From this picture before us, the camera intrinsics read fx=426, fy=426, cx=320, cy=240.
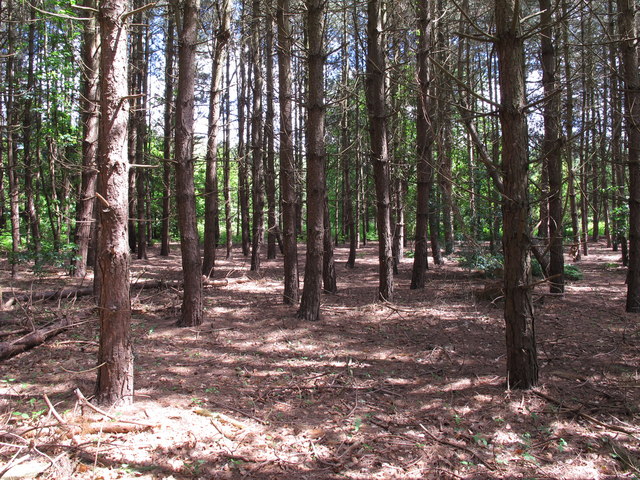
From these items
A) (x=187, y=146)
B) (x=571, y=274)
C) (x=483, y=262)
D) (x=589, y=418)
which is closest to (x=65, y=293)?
(x=187, y=146)

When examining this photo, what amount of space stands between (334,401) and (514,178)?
10.3ft

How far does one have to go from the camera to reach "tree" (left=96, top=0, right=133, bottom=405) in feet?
13.4

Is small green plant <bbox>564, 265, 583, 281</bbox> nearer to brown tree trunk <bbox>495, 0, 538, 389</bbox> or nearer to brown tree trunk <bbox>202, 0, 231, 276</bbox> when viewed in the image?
brown tree trunk <bbox>495, 0, 538, 389</bbox>

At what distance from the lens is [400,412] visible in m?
4.60

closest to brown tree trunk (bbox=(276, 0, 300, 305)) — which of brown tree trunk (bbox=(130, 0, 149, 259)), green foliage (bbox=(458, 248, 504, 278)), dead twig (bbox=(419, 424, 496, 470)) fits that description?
green foliage (bbox=(458, 248, 504, 278))

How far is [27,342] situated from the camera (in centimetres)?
609

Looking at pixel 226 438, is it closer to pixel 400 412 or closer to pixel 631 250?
pixel 400 412

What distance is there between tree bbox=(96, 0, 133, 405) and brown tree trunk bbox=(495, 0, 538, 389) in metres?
3.88

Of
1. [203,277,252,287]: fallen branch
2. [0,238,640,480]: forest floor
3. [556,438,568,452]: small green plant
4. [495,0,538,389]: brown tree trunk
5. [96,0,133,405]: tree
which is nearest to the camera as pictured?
[0,238,640,480]: forest floor

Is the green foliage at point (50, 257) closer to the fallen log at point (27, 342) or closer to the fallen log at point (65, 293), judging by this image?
the fallen log at point (65, 293)

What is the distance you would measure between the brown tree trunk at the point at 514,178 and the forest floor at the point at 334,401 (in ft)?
3.11

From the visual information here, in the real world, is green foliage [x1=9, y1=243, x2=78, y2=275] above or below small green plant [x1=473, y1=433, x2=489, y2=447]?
above

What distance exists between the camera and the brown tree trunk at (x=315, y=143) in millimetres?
7766

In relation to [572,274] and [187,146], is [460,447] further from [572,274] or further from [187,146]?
[572,274]
